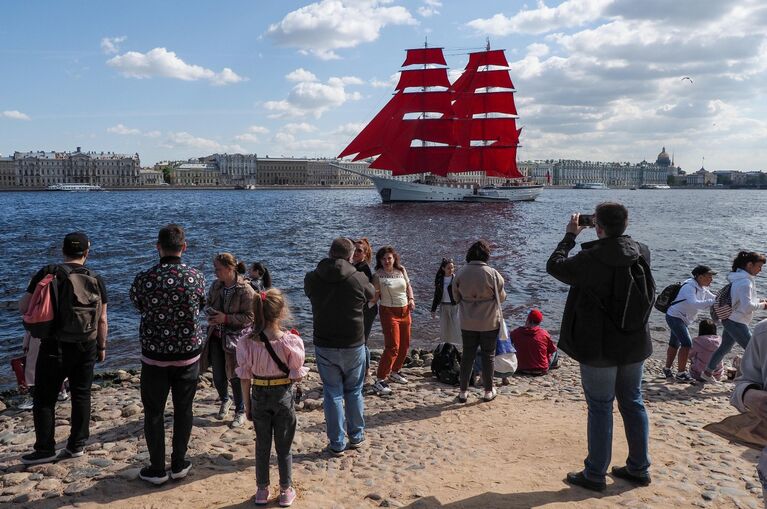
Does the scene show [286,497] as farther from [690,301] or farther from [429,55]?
[429,55]

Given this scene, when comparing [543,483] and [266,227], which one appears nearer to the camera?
[543,483]

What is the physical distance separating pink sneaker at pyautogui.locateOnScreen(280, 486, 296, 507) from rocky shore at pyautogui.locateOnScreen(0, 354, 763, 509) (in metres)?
0.07

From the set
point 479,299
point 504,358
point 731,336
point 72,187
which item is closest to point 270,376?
point 479,299

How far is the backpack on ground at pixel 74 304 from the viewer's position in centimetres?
417

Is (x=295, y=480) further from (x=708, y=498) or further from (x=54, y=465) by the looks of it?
(x=708, y=498)

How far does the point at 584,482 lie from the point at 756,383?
1.93m

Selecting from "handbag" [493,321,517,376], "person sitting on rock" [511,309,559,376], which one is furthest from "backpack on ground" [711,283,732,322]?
"handbag" [493,321,517,376]

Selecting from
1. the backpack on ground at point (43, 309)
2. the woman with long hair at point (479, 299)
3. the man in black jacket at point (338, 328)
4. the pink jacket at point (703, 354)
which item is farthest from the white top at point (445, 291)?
the backpack on ground at point (43, 309)

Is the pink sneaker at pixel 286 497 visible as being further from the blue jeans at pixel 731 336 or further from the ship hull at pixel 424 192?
the ship hull at pixel 424 192

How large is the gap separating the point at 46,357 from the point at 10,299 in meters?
13.1

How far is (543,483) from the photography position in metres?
4.08

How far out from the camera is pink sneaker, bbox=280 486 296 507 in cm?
379

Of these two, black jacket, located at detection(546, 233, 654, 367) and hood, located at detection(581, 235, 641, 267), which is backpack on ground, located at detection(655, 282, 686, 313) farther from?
hood, located at detection(581, 235, 641, 267)

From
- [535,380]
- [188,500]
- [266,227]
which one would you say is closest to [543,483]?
[188,500]
